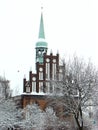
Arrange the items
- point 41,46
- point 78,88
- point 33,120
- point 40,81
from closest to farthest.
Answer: point 78,88, point 33,120, point 40,81, point 41,46

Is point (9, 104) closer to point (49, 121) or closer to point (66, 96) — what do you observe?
point (49, 121)

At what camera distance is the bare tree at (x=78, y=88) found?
3675cm

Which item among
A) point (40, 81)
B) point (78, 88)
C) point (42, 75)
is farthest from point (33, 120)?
point (78, 88)

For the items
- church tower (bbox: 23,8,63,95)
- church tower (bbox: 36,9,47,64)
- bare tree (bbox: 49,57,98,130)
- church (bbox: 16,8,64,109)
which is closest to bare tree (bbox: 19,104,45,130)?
church (bbox: 16,8,64,109)

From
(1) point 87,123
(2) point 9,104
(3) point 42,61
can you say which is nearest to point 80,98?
(1) point 87,123

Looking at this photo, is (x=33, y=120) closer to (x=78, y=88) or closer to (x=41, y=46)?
(x=78, y=88)

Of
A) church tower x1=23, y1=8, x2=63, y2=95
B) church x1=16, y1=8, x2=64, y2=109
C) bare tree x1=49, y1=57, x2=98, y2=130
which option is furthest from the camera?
church x1=16, y1=8, x2=64, y2=109

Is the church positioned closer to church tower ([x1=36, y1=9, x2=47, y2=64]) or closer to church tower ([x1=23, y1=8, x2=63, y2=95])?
church tower ([x1=23, y1=8, x2=63, y2=95])

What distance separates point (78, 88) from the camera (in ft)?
121

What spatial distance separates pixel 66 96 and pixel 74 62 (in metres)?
4.06

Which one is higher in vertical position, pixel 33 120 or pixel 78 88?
pixel 78 88

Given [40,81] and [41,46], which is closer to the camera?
[40,81]

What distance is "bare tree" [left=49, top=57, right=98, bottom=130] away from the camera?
121 feet

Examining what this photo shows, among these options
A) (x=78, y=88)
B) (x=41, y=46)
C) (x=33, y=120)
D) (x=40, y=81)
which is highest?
(x=41, y=46)
